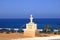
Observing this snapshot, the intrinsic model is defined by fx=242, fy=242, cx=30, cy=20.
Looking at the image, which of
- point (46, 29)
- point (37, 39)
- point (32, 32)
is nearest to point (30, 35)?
point (32, 32)

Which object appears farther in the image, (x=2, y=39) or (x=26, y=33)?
(x=26, y=33)

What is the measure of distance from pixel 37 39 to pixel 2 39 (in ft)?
9.69

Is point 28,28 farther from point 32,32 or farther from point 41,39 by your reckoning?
point 41,39

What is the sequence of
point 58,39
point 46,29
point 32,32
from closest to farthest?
point 58,39 < point 32,32 < point 46,29

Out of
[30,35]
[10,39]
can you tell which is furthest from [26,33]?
[10,39]

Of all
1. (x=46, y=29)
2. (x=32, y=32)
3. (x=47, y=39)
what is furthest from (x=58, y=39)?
(x=46, y=29)

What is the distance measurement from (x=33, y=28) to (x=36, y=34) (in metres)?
0.83

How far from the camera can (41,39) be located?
20.2 meters

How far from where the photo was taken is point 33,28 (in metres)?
23.5

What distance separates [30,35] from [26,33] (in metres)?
0.54

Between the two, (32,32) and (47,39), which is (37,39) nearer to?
(47,39)

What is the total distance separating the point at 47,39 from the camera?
66.2 feet

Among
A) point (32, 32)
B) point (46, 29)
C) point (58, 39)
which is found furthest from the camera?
point (46, 29)

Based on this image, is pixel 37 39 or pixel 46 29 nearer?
pixel 37 39
